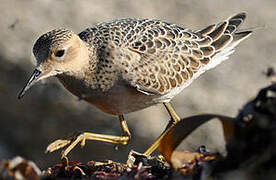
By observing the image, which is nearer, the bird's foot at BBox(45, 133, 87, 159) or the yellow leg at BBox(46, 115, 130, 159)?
the yellow leg at BBox(46, 115, 130, 159)

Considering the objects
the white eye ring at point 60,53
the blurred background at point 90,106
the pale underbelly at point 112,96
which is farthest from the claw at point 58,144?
the blurred background at point 90,106

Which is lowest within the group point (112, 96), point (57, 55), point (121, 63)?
point (112, 96)

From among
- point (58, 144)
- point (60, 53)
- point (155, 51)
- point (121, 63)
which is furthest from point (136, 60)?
point (58, 144)

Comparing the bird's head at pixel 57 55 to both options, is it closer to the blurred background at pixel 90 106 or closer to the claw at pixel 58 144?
the claw at pixel 58 144

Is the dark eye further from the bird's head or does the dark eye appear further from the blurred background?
the blurred background

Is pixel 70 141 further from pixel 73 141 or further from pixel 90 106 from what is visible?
pixel 90 106

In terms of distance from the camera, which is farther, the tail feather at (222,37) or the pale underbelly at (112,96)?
the tail feather at (222,37)

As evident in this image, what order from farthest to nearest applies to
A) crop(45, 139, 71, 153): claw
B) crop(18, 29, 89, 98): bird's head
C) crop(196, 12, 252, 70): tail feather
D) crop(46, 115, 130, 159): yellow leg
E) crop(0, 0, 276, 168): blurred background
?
crop(0, 0, 276, 168): blurred background
crop(196, 12, 252, 70): tail feather
crop(18, 29, 89, 98): bird's head
crop(45, 139, 71, 153): claw
crop(46, 115, 130, 159): yellow leg

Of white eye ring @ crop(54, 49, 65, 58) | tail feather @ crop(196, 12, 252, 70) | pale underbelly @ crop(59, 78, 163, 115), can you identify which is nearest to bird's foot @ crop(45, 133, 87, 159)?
pale underbelly @ crop(59, 78, 163, 115)
